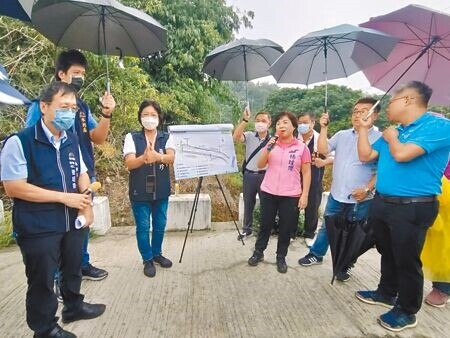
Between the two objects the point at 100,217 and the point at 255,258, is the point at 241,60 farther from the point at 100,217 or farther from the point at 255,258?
the point at 100,217

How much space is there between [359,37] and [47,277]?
3.42 metres

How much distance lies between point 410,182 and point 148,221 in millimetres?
2428

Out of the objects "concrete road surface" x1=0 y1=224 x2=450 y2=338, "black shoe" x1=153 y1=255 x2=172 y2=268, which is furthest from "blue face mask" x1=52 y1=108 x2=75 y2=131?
"black shoe" x1=153 y1=255 x2=172 y2=268

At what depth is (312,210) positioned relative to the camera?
4379 mm

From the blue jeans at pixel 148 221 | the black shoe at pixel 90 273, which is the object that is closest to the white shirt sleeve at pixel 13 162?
the blue jeans at pixel 148 221

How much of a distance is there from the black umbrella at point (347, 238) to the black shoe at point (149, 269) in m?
1.84

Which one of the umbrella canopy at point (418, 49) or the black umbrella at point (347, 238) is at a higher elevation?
the umbrella canopy at point (418, 49)

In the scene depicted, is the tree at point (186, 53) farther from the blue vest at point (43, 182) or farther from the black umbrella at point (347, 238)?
the blue vest at point (43, 182)

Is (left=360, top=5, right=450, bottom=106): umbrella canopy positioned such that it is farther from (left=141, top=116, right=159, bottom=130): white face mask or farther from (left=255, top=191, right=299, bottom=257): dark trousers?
(left=141, top=116, right=159, bottom=130): white face mask

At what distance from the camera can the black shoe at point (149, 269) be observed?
3.37 metres

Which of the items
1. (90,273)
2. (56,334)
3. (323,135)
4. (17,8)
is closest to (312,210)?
(323,135)

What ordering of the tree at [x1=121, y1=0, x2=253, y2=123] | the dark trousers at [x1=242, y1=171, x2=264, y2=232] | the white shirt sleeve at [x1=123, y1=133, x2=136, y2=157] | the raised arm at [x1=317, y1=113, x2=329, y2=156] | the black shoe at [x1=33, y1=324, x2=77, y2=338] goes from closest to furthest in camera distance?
the black shoe at [x1=33, y1=324, x2=77, y2=338], the white shirt sleeve at [x1=123, y1=133, x2=136, y2=157], the raised arm at [x1=317, y1=113, x2=329, y2=156], the dark trousers at [x1=242, y1=171, x2=264, y2=232], the tree at [x1=121, y1=0, x2=253, y2=123]

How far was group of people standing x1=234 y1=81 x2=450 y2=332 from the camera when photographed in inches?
94.1

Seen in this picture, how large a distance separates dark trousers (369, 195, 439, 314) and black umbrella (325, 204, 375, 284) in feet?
0.72
